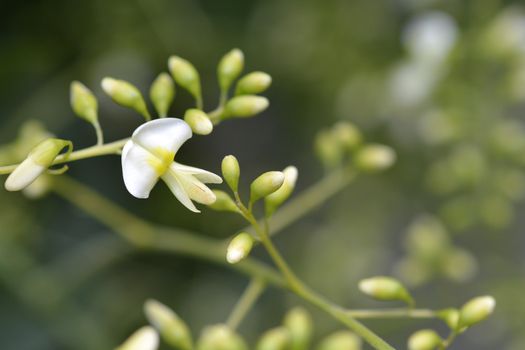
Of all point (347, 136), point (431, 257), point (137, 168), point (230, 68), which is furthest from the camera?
point (431, 257)

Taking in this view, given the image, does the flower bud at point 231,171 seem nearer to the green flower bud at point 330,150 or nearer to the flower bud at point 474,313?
the flower bud at point 474,313

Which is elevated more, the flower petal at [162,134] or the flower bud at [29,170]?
the flower petal at [162,134]

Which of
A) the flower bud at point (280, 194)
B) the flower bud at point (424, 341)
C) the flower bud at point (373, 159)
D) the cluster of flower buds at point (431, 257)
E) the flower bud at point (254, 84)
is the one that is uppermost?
the cluster of flower buds at point (431, 257)

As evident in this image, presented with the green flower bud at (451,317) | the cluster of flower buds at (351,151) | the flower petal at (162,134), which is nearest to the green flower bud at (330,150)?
the cluster of flower buds at (351,151)

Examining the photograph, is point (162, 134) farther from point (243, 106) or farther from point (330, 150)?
point (330, 150)

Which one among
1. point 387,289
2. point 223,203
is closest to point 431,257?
point 387,289

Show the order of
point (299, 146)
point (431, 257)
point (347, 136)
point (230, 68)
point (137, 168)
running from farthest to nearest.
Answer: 1. point (299, 146)
2. point (431, 257)
3. point (347, 136)
4. point (230, 68)
5. point (137, 168)

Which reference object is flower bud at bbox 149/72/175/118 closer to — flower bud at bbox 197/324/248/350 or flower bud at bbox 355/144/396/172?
flower bud at bbox 197/324/248/350
